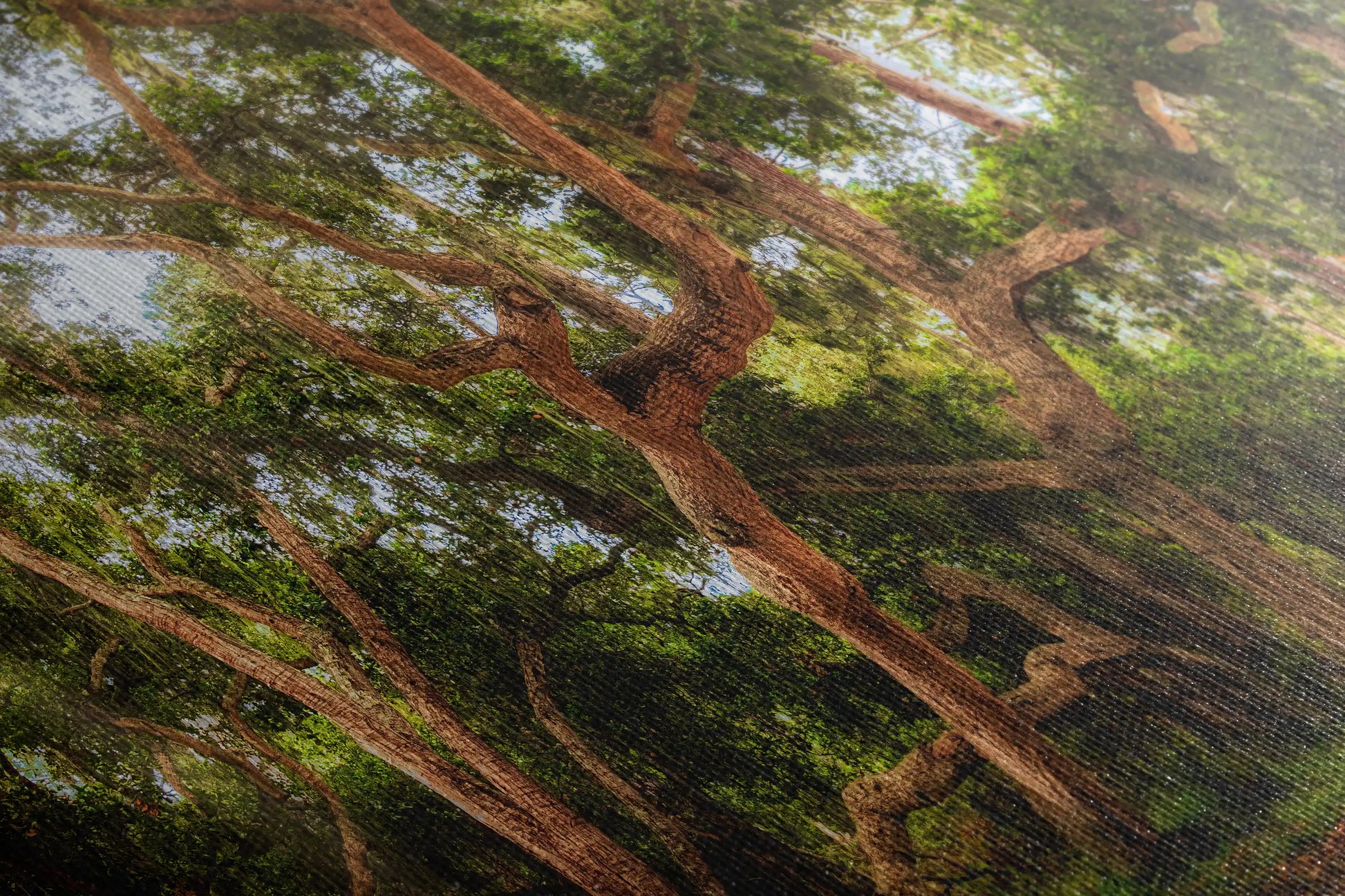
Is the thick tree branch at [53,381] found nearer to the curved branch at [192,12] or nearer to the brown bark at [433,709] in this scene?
the brown bark at [433,709]

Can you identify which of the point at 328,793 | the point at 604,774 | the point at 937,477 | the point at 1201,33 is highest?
the point at 1201,33

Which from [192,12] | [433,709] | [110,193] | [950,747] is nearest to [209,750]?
[433,709]

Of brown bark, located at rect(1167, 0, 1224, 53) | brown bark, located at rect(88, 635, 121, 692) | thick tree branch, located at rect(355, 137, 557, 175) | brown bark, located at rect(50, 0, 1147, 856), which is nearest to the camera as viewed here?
brown bark, located at rect(88, 635, 121, 692)

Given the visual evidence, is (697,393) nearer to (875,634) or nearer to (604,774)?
(875,634)

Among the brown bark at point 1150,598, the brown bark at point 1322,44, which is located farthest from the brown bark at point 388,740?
the brown bark at point 1322,44

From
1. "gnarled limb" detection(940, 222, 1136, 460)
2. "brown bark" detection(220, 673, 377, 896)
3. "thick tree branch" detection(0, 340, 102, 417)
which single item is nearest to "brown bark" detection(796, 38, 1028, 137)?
"gnarled limb" detection(940, 222, 1136, 460)

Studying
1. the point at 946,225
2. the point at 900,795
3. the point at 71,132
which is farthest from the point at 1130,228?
the point at 71,132

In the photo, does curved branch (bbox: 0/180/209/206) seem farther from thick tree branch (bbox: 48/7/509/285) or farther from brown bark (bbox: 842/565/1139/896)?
brown bark (bbox: 842/565/1139/896)
